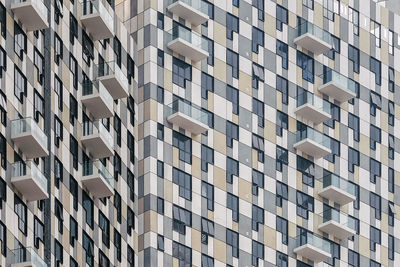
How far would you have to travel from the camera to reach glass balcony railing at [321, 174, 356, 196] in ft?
440

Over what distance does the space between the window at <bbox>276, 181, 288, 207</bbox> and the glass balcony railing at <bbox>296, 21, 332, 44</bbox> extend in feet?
39.0

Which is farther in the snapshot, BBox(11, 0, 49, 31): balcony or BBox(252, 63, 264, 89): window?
BBox(252, 63, 264, 89): window

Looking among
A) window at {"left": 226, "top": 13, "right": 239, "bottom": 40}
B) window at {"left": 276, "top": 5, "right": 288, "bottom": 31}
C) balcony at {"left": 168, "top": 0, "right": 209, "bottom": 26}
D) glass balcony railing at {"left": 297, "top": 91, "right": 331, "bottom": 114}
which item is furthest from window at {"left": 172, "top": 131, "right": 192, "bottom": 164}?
window at {"left": 276, "top": 5, "right": 288, "bottom": 31}

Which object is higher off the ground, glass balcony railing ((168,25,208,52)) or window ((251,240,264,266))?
glass balcony railing ((168,25,208,52))

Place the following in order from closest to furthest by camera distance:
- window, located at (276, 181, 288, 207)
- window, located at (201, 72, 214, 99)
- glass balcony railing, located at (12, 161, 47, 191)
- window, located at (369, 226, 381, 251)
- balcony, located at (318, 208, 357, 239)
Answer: glass balcony railing, located at (12, 161, 47, 191) < window, located at (201, 72, 214, 99) < window, located at (276, 181, 288, 207) < balcony, located at (318, 208, 357, 239) < window, located at (369, 226, 381, 251)

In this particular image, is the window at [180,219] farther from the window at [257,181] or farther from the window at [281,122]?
the window at [281,122]

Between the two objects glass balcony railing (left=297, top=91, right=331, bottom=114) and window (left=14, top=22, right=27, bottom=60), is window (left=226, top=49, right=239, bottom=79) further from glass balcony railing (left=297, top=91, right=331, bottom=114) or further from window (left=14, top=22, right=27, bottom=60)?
window (left=14, top=22, right=27, bottom=60)

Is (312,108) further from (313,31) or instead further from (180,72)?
(180,72)

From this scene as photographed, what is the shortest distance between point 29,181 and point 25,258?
4166mm

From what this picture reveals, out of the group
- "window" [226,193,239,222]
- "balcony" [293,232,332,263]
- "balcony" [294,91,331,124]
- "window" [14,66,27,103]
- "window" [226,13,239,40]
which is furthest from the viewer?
"balcony" [294,91,331,124]

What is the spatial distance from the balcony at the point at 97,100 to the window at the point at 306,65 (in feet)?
73.4

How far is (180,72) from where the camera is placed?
127m

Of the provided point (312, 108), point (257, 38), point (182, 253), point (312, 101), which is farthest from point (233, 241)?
point (257, 38)

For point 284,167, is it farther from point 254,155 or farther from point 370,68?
point 370,68
